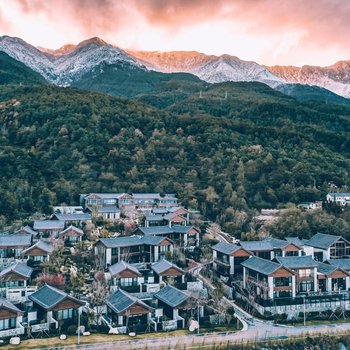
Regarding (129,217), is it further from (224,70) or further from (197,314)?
(224,70)

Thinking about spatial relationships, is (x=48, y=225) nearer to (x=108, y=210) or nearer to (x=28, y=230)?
(x=28, y=230)

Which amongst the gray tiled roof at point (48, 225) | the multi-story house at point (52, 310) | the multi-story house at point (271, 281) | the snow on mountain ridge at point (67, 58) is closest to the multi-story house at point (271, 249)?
the multi-story house at point (271, 281)

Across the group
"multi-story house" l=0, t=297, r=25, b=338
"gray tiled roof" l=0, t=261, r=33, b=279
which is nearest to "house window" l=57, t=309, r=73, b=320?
"multi-story house" l=0, t=297, r=25, b=338

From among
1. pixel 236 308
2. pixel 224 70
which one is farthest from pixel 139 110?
pixel 224 70

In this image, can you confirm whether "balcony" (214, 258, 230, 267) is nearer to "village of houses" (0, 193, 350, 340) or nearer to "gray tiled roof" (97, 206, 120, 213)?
"village of houses" (0, 193, 350, 340)

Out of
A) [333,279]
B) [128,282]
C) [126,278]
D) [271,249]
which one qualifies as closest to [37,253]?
[126,278]

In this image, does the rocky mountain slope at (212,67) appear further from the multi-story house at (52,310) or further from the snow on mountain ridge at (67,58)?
the multi-story house at (52,310)

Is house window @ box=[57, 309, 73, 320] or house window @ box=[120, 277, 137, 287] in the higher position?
house window @ box=[120, 277, 137, 287]
